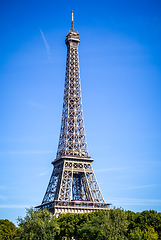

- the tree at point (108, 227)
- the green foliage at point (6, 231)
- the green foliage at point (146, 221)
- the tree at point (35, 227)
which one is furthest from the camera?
the green foliage at point (6, 231)

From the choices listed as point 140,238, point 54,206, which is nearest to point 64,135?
point 54,206

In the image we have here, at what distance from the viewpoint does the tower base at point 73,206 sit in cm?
9100

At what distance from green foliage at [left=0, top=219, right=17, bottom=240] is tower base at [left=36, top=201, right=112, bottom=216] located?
1260cm

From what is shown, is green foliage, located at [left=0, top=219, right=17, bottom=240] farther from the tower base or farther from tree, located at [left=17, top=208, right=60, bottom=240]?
the tower base

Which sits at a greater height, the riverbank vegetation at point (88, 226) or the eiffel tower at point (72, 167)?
the eiffel tower at point (72, 167)

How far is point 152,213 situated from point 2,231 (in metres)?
36.9

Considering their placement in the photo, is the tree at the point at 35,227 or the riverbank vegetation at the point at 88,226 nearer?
the riverbank vegetation at the point at 88,226

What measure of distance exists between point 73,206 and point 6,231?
71.8ft

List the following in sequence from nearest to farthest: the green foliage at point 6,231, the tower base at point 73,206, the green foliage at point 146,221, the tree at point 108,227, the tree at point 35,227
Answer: the tree at point 108,227, the tree at point 35,227, the green foliage at point 146,221, the green foliage at point 6,231, the tower base at point 73,206

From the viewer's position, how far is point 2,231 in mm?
76500

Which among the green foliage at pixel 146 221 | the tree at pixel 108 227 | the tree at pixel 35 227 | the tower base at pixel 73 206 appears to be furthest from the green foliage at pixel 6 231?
the green foliage at pixel 146 221

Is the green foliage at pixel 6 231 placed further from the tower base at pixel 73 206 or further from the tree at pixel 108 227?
the tree at pixel 108 227

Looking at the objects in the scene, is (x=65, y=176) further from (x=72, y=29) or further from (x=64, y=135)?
(x=72, y=29)

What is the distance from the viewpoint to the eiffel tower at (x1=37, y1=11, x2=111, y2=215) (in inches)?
3711
